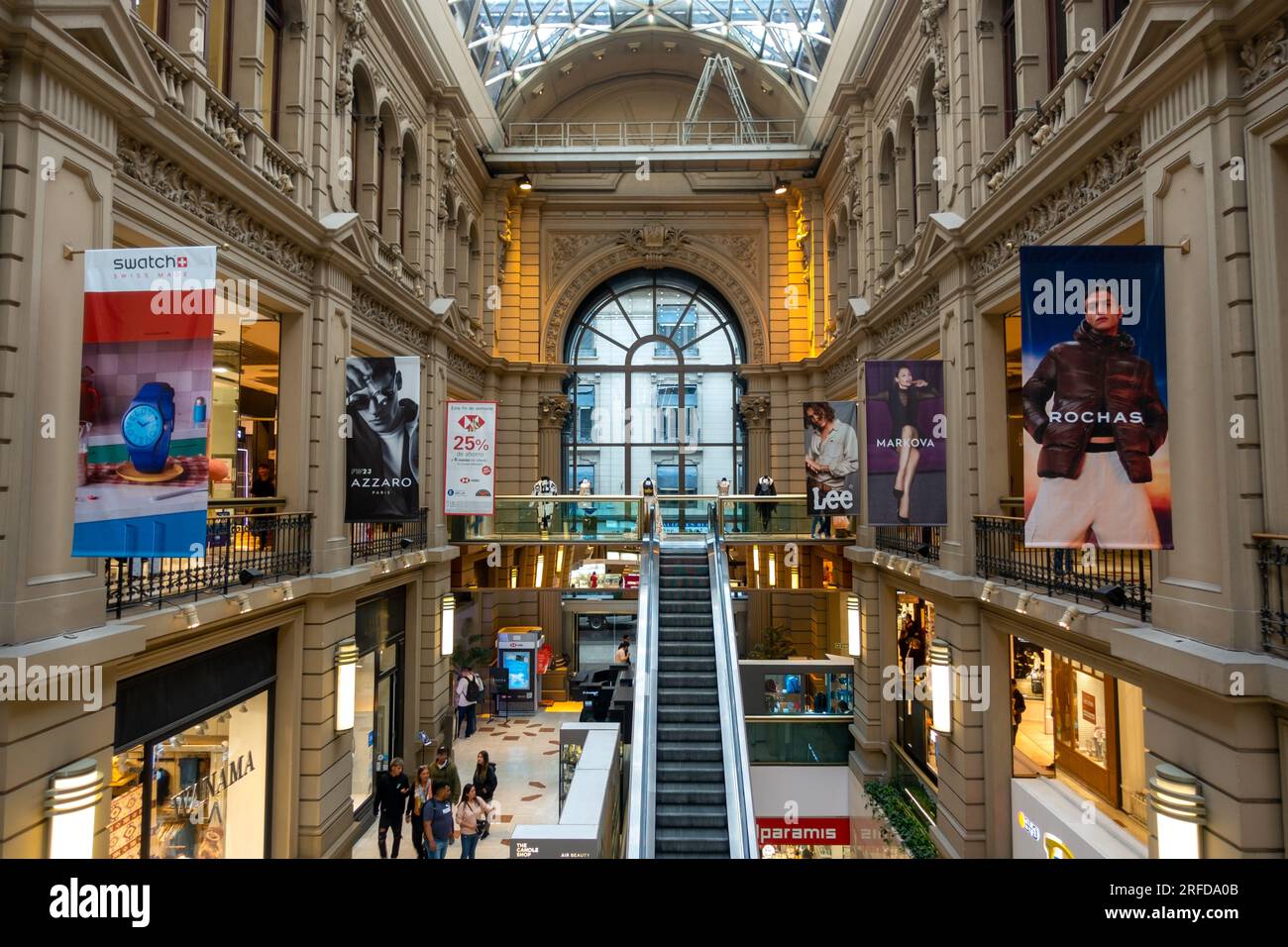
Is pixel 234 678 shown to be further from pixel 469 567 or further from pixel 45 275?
pixel 469 567

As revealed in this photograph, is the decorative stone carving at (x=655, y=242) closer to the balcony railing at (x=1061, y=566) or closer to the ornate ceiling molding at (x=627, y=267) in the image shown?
the ornate ceiling molding at (x=627, y=267)

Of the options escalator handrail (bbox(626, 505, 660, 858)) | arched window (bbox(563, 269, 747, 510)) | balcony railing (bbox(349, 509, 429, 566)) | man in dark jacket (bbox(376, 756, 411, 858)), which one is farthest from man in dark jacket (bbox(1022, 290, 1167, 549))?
arched window (bbox(563, 269, 747, 510))

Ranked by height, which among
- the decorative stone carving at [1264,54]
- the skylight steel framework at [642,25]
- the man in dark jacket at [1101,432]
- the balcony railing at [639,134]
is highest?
the skylight steel framework at [642,25]

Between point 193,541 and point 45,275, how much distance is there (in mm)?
2216

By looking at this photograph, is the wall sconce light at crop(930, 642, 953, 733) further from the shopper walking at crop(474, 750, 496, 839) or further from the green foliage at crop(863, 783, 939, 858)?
the shopper walking at crop(474, 750, 496, 839)

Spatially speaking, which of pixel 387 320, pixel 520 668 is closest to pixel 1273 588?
pixel 387 320

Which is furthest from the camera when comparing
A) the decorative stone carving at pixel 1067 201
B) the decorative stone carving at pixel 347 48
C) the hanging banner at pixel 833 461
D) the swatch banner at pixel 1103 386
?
the hanging banner at pixel 833 461

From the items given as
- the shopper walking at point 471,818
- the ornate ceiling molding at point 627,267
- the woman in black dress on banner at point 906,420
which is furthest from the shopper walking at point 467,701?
the woman in black dress on banner at point 906,420

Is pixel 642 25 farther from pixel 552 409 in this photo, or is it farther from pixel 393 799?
pixel 393 799

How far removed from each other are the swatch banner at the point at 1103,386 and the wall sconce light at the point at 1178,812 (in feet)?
Answer: 5.57

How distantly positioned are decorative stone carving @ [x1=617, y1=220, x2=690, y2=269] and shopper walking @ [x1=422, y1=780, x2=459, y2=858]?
16734 millimetres

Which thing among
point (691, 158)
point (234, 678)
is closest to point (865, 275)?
point (691, 158)

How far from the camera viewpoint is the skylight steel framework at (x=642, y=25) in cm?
1795

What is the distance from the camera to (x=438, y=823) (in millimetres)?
9555
